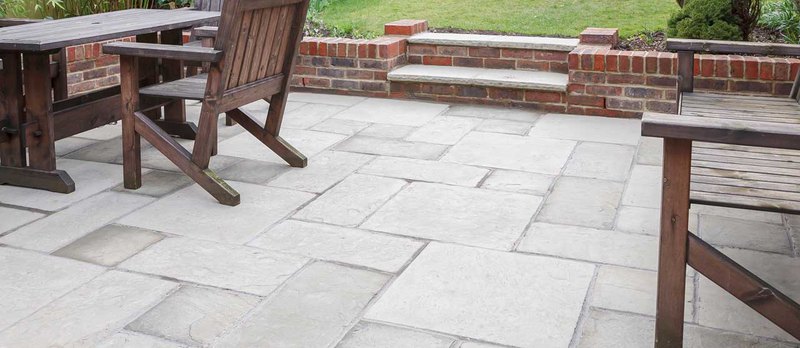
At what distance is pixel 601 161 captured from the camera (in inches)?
180

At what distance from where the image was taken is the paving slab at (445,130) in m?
5.01

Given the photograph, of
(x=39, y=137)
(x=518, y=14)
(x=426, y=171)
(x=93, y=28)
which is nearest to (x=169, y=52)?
(x=93, y=28)

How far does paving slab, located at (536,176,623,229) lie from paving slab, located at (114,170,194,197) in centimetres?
163

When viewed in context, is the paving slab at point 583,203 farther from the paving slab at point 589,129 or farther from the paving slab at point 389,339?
the paving slab at point 389,339

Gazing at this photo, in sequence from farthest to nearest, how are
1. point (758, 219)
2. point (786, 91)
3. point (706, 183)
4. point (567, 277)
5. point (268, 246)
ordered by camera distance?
point (786, 91), point (758, 219), point (268, 246), point (567, 277), point (706, 183)

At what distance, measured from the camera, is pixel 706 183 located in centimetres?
264

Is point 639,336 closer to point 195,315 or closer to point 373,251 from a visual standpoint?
point 373,251

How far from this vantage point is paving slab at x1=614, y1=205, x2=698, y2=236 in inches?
139

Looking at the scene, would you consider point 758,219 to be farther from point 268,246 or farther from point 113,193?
point 113,193

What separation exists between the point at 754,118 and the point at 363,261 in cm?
155

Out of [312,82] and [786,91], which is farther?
[312,82]

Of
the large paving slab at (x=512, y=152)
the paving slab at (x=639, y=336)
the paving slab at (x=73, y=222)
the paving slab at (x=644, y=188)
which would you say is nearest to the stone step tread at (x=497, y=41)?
the large paving slab at (x=512, y=152)

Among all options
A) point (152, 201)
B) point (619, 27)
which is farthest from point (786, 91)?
point (152, 201)

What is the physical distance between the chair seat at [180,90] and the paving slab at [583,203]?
5.11 ft
